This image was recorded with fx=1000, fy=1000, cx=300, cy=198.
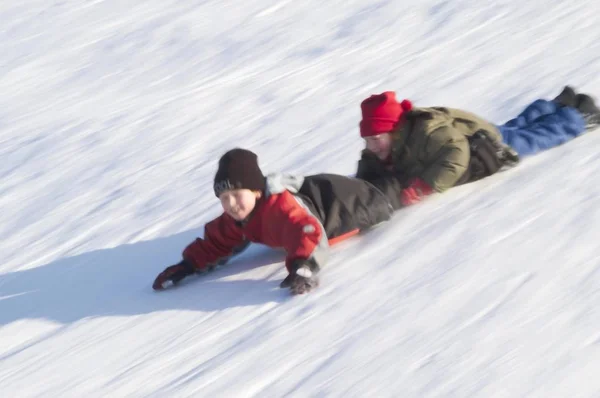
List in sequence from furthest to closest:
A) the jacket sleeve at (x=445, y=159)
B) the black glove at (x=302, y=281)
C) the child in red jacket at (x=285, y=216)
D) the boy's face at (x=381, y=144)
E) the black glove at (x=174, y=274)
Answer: the boy's face at (x=381, y=144), the jacket sleeve at (x=445, y=159), the black glove at (x=174, y=274), the child in red jacket at (x=285, y=216), the black glove at (x=302, y=281)

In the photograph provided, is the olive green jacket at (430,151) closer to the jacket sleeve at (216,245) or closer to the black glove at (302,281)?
the jacket sleeve at (216,245)

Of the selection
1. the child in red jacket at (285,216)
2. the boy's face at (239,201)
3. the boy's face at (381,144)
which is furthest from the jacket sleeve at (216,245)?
the boy's face at (381,144)

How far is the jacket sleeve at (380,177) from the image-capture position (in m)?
4.43

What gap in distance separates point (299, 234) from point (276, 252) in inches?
19.6

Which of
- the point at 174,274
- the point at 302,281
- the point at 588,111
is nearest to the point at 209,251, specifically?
the point at 174,274

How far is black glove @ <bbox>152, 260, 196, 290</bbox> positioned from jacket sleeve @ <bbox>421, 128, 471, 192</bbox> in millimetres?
1108

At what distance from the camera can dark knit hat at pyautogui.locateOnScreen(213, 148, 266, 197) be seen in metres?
3.91

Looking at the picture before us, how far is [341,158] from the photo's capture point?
5.78 m

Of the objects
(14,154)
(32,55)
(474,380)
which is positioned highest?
→ (32,55)

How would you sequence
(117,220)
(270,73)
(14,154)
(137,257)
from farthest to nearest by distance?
(270,73) < (14,154) < (117,220) < (137,257)

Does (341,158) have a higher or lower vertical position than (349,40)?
lower

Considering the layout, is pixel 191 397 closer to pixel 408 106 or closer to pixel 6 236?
pixel 408 106

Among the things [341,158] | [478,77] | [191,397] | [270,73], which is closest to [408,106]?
[341,158]

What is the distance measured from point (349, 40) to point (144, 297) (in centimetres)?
456
